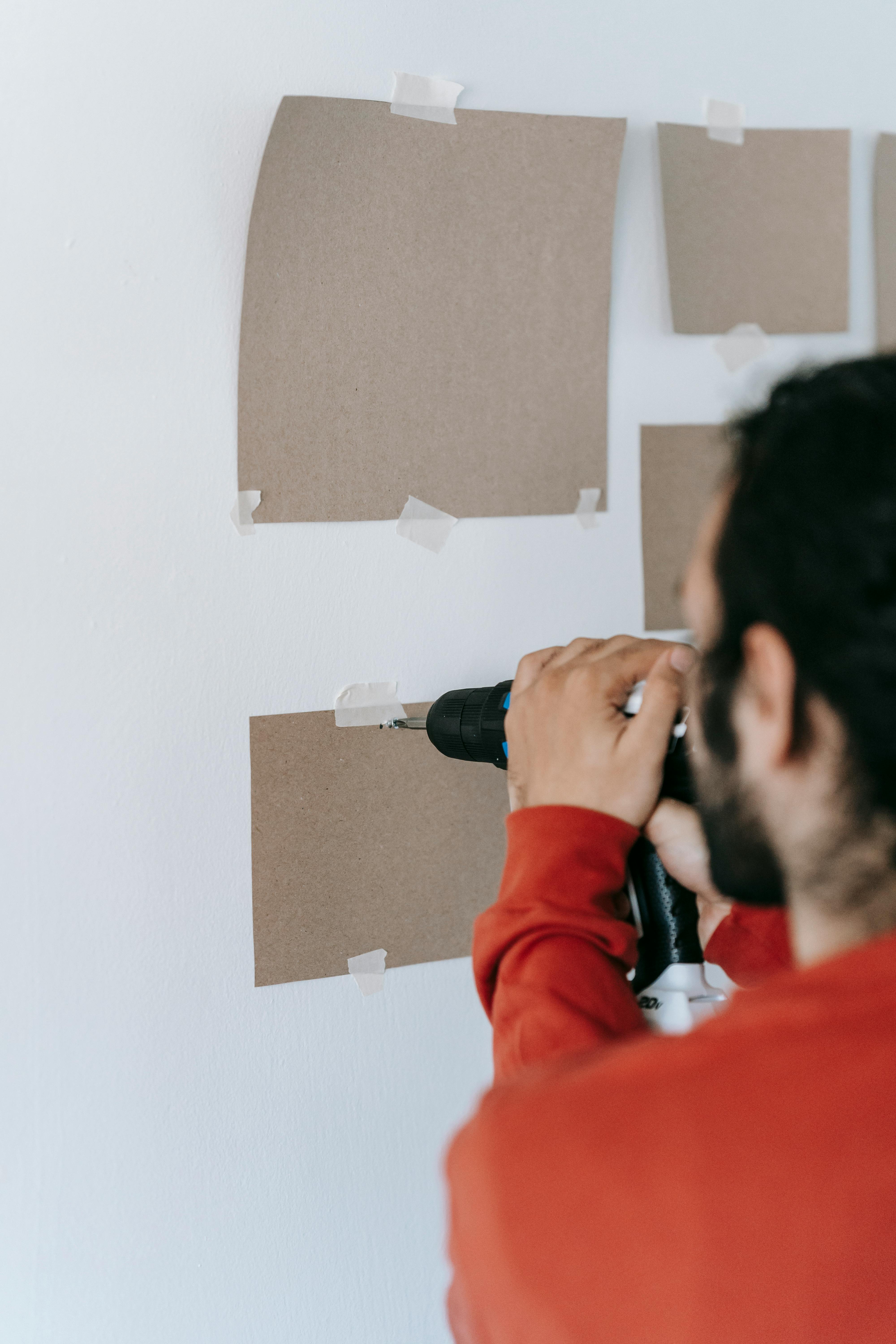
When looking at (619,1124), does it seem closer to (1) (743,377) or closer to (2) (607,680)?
(2) (607,680)

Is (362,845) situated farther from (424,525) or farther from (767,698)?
(767,698)

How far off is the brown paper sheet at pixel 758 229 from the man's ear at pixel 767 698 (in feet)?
1.80

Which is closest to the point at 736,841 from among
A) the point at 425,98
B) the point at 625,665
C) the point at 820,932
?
the point at 820,932

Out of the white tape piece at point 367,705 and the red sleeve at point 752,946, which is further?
the white tape piece at point 367,705

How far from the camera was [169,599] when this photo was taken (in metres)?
0.71

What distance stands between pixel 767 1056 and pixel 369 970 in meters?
0.50

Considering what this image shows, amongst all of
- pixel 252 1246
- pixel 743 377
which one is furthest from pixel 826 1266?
pixel 743 377

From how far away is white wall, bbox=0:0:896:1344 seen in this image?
673 mm

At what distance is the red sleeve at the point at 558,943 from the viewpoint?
52 centimetres

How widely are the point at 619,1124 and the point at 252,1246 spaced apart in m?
0.57

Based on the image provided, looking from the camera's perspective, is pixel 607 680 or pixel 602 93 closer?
pixel 607 680

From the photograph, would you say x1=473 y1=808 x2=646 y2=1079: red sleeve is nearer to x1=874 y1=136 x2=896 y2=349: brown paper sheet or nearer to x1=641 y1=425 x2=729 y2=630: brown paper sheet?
x1=641 y1=425 x2=729 y2=630: brown paper sheet

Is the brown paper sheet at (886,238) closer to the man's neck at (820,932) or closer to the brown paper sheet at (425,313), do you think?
the brown paper sheet at (425,313)

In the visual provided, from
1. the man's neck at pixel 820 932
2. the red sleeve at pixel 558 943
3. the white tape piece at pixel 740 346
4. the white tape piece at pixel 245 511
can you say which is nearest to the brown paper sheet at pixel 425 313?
the white tape piece at pixel 245 511
